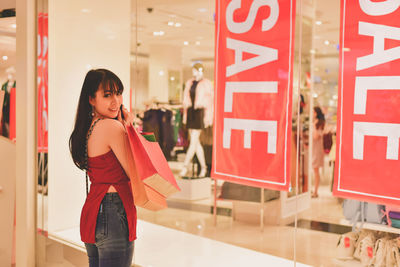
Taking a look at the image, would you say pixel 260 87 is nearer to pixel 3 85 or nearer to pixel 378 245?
pixel 378 245

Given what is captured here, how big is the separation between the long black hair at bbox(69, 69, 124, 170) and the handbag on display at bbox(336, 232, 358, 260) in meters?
2.04

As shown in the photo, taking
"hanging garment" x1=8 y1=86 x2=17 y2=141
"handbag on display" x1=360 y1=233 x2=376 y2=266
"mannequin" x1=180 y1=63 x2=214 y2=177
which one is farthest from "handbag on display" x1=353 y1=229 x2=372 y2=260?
"hanging garment" x1=8 y1=86 x2=17 y2=141

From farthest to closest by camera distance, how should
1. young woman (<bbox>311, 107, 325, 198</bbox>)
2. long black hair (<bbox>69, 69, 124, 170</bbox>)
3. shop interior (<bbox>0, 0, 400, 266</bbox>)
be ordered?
young woman (<bbox>311, 107, 325, 198</bbox>)
shop interior (<bbox>0, 0, 400, 266</bbox>)
long black hair (<bbox>69, 69, 124, 170</bbox>)

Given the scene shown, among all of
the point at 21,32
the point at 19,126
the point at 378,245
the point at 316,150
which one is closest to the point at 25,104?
the point at 19,126

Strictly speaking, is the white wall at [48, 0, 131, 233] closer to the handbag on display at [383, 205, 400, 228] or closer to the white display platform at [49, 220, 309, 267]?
the white display platform at [49, 220, 309, 267]

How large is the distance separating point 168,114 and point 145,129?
0.49m

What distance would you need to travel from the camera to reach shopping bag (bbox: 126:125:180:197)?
180 cm

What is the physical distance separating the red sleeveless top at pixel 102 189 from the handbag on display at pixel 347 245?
70.5 inches

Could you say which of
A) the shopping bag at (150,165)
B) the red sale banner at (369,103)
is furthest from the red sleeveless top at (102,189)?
the red sale banner at (369,103)

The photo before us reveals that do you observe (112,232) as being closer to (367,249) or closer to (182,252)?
(182,252)

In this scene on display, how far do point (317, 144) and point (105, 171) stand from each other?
14.6ft

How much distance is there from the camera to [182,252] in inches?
124

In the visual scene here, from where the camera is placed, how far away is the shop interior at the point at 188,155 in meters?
3.32

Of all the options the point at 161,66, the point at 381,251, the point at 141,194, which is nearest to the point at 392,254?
the point at 381,251
